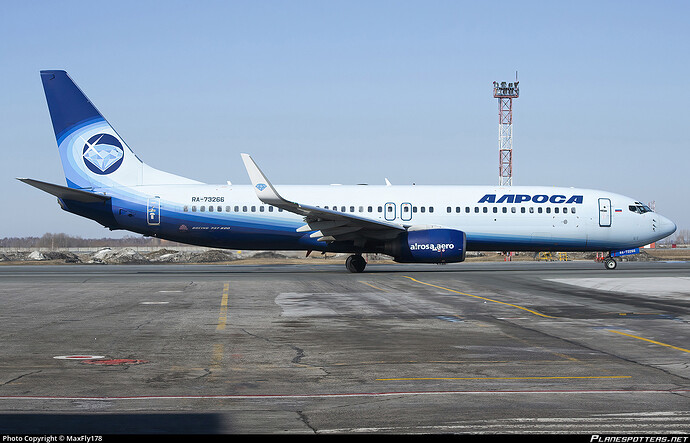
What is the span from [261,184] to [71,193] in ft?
28.8

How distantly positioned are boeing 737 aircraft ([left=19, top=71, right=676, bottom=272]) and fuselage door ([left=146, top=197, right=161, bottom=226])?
46mm

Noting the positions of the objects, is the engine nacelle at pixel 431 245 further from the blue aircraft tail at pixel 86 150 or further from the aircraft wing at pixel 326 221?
the blue aircraft tail at pixel 86 150

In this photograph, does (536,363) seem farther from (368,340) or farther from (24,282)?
(24,282)

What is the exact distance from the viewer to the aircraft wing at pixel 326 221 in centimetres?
3048

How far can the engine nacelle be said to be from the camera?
31.5 m

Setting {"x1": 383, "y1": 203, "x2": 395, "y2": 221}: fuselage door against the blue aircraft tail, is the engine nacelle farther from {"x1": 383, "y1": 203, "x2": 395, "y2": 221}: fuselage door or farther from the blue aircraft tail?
the blue aircraft tail

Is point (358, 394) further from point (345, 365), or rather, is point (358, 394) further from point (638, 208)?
point (638, 208)

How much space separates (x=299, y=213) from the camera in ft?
106

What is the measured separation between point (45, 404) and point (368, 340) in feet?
20.5

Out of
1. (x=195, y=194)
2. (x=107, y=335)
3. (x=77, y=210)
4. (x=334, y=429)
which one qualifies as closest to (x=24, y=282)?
(x=77, y=210)

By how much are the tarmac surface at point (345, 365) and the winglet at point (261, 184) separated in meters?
9.54

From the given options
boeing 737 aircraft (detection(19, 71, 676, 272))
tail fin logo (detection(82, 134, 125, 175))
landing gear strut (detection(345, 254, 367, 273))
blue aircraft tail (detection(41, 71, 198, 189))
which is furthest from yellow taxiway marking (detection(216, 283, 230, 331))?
tail fin logo (detection(82, 134, 125, 175))

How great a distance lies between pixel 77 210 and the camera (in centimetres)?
3372

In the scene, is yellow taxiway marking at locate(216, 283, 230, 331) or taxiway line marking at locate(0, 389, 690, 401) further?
yellow taxiway marking at locate(216, 283, 230, 331)
